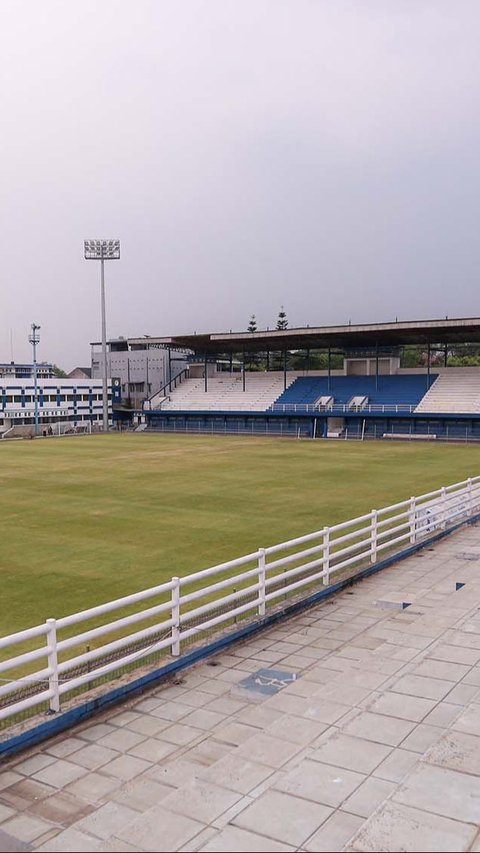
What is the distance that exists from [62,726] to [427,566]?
9.33m

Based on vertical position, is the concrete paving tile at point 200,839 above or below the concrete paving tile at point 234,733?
above

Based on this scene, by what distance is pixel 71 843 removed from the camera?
16.9ft

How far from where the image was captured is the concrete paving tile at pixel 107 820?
527cm

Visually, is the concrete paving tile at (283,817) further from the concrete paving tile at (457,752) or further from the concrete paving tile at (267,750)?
the concrete paving tile at (457,752)

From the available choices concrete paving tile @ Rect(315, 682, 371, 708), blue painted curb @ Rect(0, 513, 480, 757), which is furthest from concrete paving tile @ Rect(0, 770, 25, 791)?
concrete paving tile @ Rect(315, 682, 371, 708)

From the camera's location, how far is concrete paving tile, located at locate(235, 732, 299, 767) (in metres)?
6.28

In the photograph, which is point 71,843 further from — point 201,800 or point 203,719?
point 203,719

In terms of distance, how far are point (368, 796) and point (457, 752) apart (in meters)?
1.11

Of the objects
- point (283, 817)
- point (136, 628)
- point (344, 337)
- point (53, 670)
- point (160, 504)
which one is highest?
point (344, 337)

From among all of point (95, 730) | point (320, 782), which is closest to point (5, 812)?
point (95, 730)

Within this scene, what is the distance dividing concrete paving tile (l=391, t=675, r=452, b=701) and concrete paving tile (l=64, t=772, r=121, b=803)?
10.8ft

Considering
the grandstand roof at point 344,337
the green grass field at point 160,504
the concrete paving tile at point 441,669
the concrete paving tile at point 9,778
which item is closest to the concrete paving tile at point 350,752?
the concrete paving tile at point 441,669

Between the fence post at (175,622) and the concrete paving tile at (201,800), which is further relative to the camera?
the fence post at (175,622)

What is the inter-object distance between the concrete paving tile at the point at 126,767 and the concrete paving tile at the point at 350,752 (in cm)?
154
